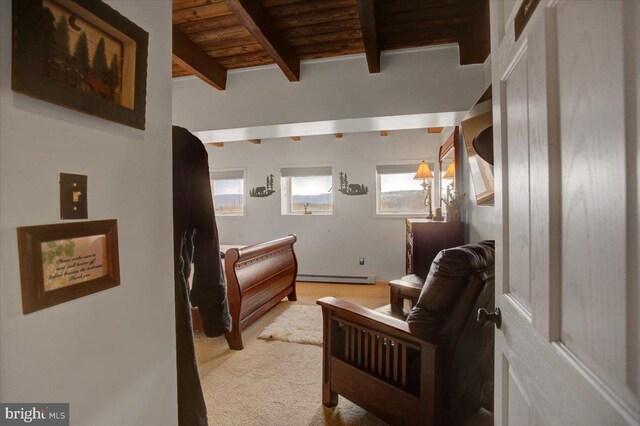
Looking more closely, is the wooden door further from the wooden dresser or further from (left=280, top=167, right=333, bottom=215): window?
(left=280, top=167, right=333, bottom=215): window

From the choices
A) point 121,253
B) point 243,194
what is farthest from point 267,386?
point 243,194

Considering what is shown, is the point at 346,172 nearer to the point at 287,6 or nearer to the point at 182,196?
the point at 287,6

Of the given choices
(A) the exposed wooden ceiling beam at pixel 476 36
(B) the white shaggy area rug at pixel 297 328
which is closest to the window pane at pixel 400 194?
(B) the white shaggy area rug at pixel 297 328

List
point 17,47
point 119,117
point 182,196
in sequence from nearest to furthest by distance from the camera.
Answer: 1. point 17,47
2. point 119,117
3. point 182,196

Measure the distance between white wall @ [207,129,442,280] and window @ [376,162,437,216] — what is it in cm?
14

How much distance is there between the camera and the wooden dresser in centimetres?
319

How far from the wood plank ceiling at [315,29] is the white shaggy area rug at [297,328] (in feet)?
7.88

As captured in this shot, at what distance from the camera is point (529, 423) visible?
2.47 ft

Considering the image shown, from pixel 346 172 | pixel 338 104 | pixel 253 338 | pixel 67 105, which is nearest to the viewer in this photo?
pixel 67 105

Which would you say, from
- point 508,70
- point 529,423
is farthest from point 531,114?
point 529,423

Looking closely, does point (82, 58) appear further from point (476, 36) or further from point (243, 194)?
point (243, 194)

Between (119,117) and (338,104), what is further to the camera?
(338,104)

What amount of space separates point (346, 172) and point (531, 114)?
171 inches

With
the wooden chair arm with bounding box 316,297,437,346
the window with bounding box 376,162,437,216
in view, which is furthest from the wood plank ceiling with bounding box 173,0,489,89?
the window with bounding box 376,162,437,216
